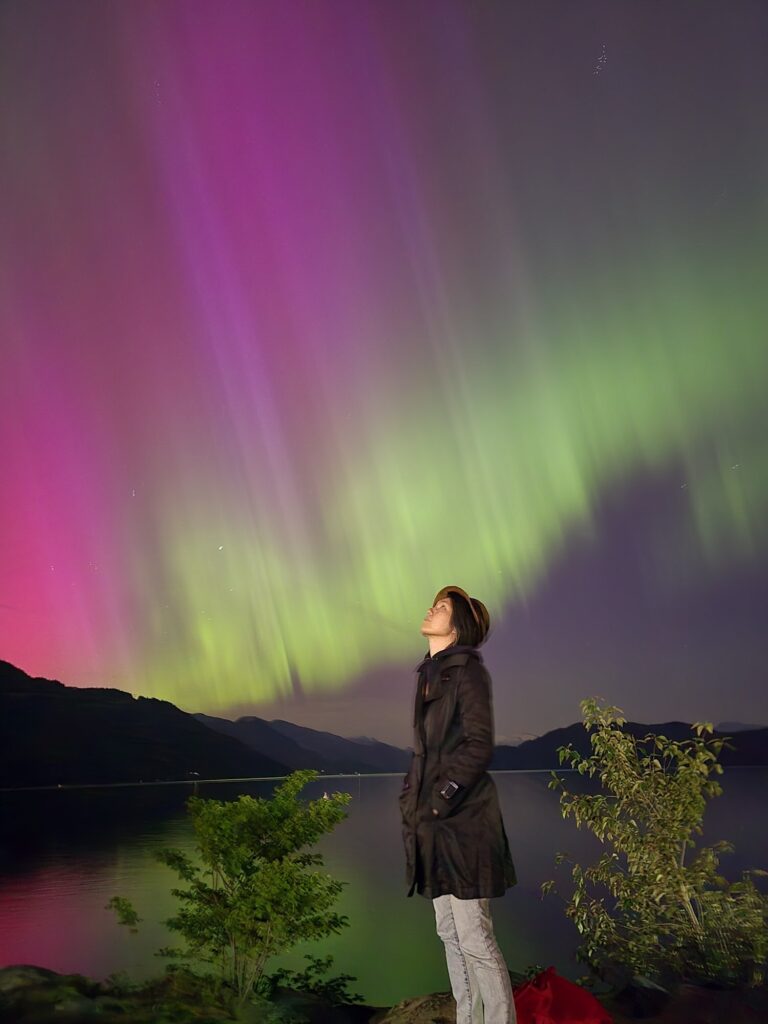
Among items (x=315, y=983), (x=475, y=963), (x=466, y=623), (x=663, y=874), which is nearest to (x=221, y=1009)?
(x=315, y=983)

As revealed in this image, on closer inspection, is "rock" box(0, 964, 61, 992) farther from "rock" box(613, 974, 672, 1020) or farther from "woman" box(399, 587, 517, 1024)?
"rock" box(613, 974, 672, 1020)

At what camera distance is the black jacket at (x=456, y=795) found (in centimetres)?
280

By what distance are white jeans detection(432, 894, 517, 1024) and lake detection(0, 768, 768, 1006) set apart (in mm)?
3014

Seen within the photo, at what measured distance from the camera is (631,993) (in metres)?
4.41

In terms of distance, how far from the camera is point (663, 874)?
471 cm

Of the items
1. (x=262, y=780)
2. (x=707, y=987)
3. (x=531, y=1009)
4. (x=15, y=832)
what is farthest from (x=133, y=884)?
(x=262, y=780)

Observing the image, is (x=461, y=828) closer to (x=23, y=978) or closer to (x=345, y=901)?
(x=23, y=978)

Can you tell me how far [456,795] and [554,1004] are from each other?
999mm

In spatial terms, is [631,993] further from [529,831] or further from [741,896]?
[529,831]

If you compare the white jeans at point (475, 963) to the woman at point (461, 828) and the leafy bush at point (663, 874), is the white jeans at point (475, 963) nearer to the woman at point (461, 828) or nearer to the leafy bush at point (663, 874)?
the woman at point (461, 828)

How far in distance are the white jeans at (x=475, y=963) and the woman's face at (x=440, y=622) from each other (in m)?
0.89

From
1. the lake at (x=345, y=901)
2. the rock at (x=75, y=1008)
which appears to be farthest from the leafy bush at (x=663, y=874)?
the rock at (x=75, y=1008)

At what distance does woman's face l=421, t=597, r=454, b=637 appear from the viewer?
10.2ft

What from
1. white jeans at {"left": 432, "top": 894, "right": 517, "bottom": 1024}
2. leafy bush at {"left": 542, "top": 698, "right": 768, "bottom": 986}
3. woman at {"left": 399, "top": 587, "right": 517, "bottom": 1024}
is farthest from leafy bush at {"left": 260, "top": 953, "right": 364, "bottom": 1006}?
woman at {"left": 399, "top": 587, "right": 517, "bottom": 1024}
